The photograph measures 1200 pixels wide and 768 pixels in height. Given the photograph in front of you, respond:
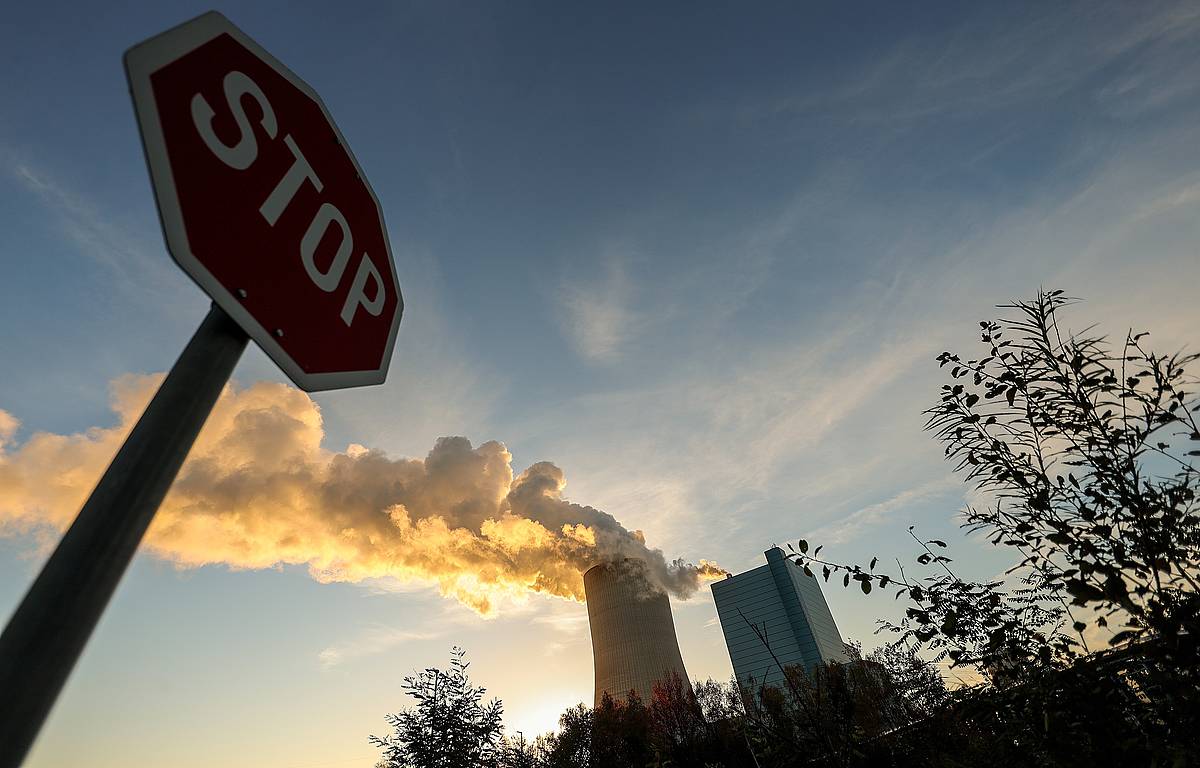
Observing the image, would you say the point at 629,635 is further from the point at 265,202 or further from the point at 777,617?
the point at 777,617

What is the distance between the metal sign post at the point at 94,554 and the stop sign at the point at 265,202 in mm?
181

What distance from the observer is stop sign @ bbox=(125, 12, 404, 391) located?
3.49 ft

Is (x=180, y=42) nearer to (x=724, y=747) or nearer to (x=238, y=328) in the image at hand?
Result: (x=238, y=328)

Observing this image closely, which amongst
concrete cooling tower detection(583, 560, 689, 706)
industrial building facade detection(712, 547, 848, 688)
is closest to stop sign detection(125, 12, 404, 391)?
concrete cooling tower detection(583, 560, 689, 706)

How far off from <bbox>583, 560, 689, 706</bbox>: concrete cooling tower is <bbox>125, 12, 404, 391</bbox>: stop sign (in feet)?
154

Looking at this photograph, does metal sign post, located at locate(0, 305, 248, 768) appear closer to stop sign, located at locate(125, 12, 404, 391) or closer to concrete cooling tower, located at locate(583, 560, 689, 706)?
stop sign, located at locate(125, 12, 404, 391)

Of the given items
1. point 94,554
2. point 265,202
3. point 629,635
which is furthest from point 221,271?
point 629,635

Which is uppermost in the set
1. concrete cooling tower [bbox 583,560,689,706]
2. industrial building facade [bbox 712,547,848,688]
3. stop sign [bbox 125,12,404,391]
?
industrial building facade [bbox 712,547,848,688]

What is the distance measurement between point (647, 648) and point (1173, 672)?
45600 millimetres

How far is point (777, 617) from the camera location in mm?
113500

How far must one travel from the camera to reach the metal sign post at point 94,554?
0.62m

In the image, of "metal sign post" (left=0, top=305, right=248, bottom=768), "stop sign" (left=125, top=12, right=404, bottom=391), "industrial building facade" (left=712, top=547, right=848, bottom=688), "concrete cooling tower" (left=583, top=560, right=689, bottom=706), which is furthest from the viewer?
"industrial building facade" (left=712, top=547, right=848, bottom=688)

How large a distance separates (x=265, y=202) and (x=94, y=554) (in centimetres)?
84

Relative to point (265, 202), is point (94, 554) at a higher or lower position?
lower
